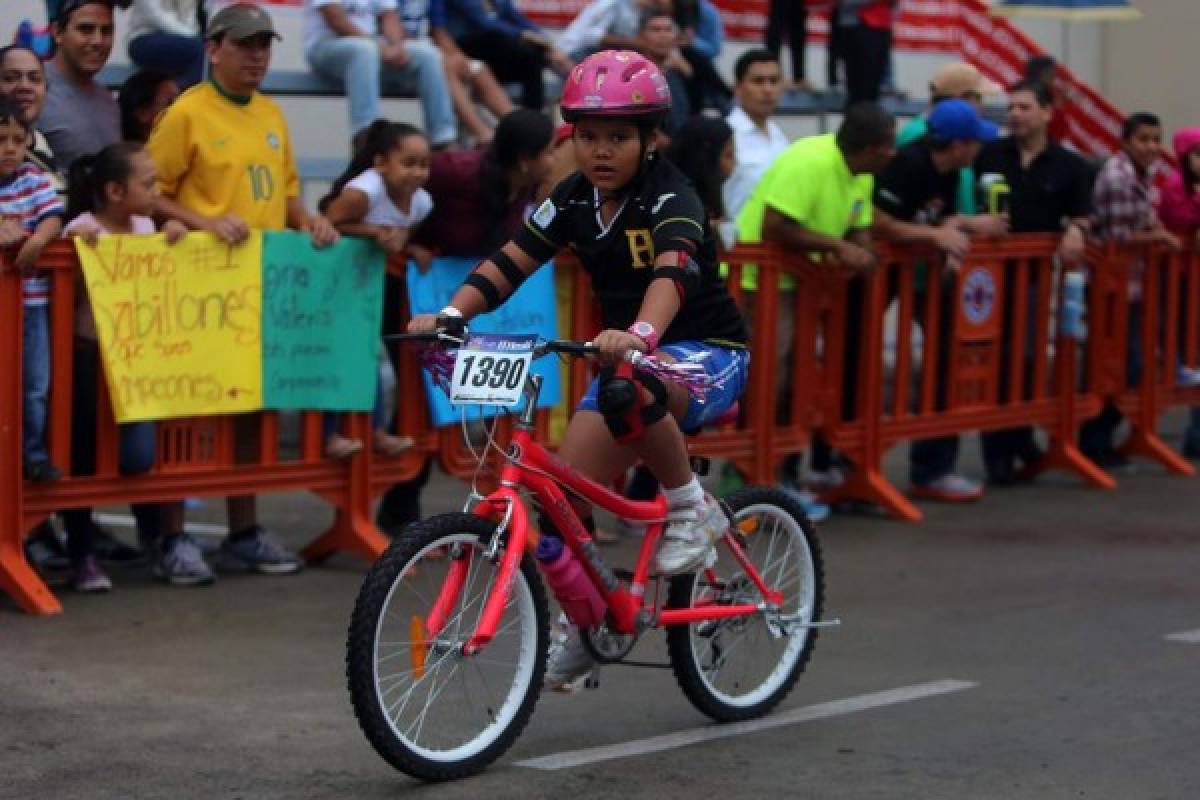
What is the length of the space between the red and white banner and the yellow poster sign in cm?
963

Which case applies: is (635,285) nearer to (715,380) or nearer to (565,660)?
(715,380)

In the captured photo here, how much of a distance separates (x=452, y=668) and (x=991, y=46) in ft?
50.0

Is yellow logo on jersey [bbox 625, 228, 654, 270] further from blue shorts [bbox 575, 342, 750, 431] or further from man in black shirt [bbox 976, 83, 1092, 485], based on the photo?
man in black shirt [bbox 976, 83, 1092, 485]

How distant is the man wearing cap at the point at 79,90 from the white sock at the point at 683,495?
3882 millimetres

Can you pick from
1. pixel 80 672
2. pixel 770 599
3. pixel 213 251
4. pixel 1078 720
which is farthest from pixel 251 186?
pixel 1078 720

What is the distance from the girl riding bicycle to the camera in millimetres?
6340

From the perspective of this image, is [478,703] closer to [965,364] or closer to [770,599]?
[770,599]

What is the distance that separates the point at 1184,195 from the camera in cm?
1355

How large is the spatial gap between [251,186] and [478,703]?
3.80 m

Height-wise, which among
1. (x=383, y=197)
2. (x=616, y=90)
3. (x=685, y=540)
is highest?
(x=616, y=90)

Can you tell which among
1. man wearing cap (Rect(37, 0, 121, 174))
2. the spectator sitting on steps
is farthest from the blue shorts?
the spectator sitting on steps

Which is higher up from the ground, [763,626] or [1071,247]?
[1071,247]

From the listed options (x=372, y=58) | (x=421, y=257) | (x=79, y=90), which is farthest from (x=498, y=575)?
(x=372, y=58)

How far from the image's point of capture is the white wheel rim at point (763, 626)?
7.01 metres
